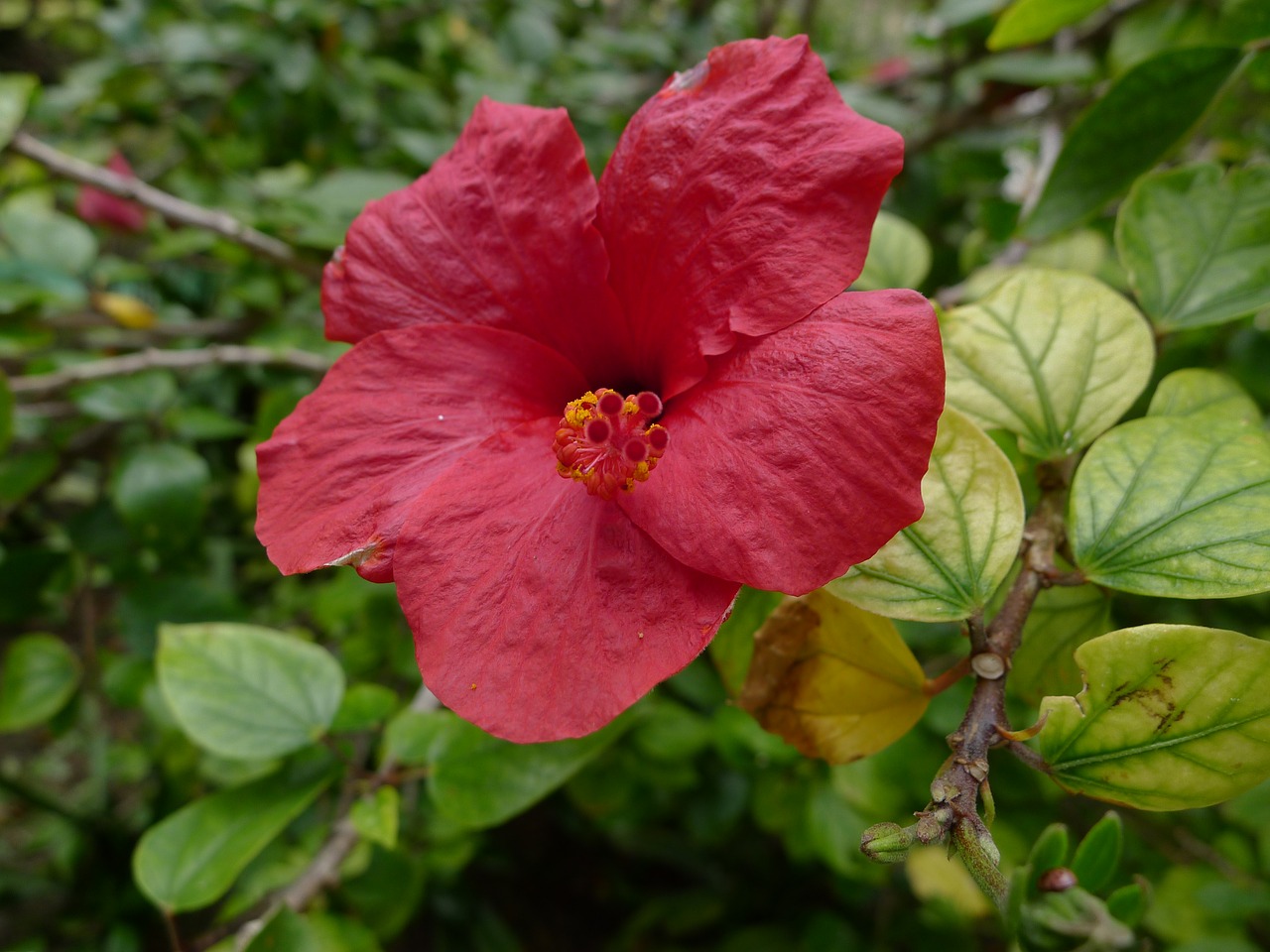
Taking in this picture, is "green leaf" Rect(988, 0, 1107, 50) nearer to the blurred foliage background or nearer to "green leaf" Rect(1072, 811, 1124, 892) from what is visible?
the blurred foliage background

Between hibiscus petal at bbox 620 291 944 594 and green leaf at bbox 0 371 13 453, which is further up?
hibiscus petal at bbox 620 291 944 594

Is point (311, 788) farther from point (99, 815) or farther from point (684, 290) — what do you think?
point (99, 815)

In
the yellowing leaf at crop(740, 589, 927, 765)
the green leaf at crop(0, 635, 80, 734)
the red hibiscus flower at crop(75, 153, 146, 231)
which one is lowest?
the green leaf at crop(0, 635, 80, 734)

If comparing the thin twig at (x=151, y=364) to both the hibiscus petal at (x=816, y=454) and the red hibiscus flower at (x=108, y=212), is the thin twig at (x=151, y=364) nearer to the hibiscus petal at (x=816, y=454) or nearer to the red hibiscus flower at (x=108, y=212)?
the hibiscus petal at (x=816, y=454)

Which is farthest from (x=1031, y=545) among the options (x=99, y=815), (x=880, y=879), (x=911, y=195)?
(x=99, y=815)

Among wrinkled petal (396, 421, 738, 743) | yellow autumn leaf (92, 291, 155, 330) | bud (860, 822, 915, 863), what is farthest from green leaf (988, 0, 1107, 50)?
yellow autumn leaf (92, 291, 155, 330)

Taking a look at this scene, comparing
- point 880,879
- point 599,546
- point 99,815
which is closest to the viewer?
point 599,546
